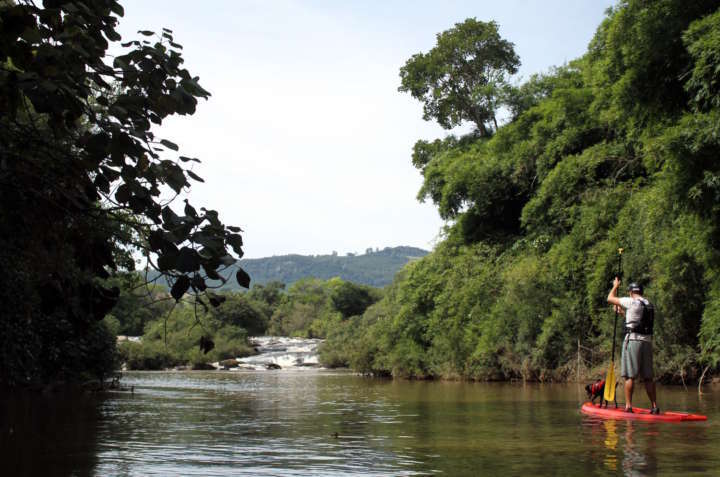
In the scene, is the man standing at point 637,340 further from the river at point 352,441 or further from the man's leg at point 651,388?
the river at point 352,441

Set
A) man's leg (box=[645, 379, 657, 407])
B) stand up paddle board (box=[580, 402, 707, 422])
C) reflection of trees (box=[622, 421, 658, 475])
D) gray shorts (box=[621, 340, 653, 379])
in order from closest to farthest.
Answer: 1. reflection of trees (box=[622, 421, 658, 475])
2. stand up paddle board (box=[580, 402, 707, 422])
3. man's leg (box=[645, 379, 657, 407])
4. gray shorts (box=[621, 340, 653, 379])

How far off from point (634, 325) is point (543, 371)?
612 inches

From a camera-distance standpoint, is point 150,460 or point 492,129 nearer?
point 150,460

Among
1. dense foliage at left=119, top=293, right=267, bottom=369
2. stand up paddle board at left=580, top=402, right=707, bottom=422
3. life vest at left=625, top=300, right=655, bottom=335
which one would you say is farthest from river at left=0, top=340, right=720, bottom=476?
dense foliage at left=119, top=293, right=267, bottom=369

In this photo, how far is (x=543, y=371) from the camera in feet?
88.1

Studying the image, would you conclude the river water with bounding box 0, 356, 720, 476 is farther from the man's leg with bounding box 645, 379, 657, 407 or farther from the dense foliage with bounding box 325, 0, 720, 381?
the dense foliage with bounding box 325, 0, 720, 381

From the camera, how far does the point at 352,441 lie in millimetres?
9531

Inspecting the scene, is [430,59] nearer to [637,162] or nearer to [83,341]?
[637,162]

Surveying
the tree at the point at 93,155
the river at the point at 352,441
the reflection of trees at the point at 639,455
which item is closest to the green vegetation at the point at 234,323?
the river at the point at 352,441

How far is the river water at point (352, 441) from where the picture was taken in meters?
7.13

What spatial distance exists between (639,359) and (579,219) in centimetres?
1623

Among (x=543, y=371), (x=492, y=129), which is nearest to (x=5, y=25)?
(x=543, y=371)

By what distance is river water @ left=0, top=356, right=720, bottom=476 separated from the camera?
23.4 feet

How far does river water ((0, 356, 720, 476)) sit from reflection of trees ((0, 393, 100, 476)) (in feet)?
0.05
